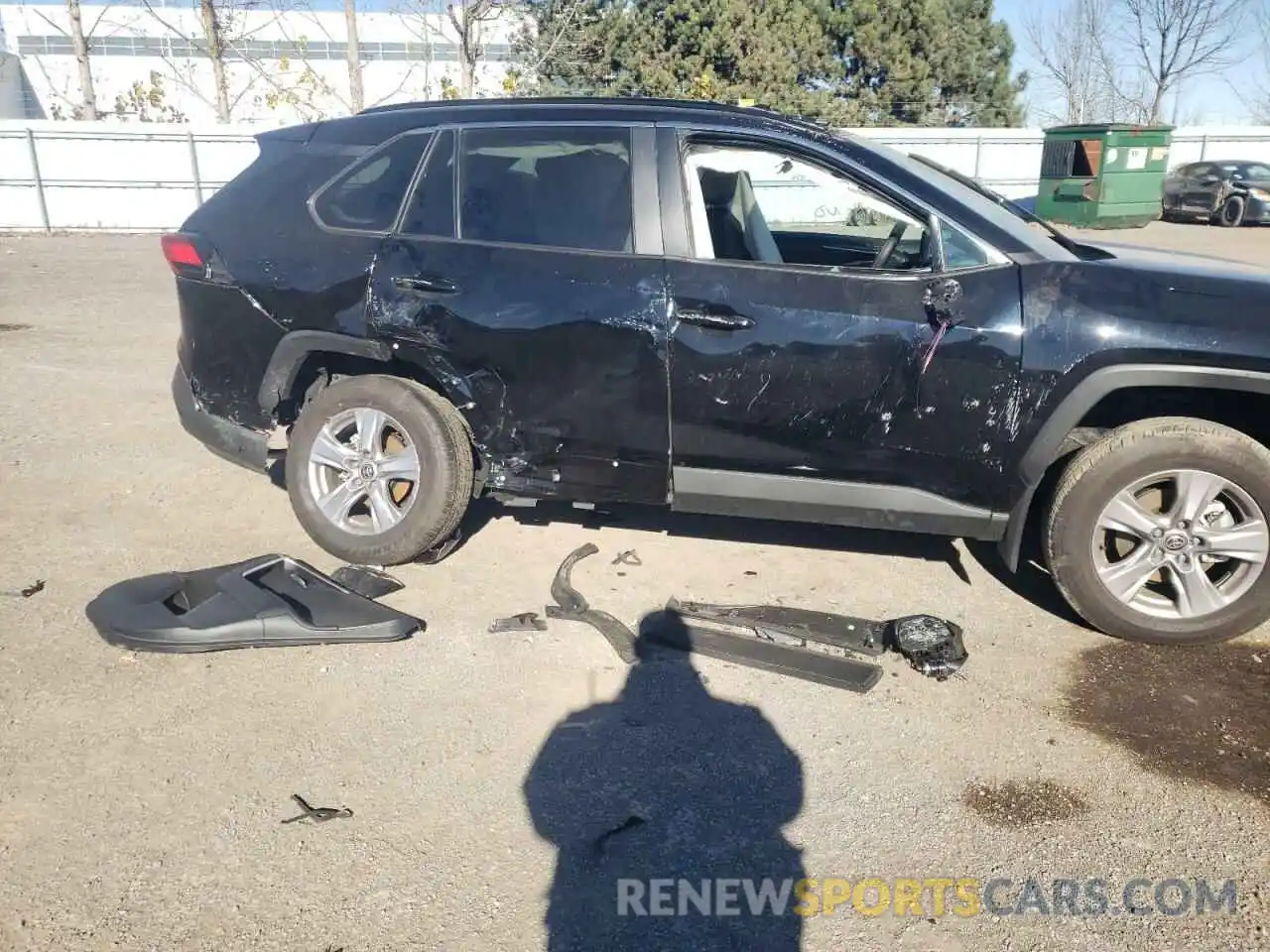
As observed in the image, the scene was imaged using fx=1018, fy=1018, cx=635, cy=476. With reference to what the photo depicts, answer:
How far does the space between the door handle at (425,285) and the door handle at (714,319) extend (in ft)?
3.26

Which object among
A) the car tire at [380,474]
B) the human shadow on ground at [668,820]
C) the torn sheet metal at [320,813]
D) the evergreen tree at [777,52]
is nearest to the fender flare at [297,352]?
the car tire at [380,474]

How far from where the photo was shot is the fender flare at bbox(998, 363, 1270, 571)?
145 inches

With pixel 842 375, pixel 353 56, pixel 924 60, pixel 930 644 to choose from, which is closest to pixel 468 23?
pixel 353 56

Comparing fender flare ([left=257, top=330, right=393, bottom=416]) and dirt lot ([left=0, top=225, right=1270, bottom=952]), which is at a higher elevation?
fender flare ([left=257, top=330, right=393, bottom=416])

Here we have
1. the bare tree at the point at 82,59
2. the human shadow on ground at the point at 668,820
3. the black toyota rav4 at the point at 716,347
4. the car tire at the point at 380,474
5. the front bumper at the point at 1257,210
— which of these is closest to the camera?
the human shadow on ground at the point at 668,820

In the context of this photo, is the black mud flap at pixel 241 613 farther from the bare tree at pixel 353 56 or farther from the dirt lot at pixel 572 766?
the bare tree at pixel 353 56

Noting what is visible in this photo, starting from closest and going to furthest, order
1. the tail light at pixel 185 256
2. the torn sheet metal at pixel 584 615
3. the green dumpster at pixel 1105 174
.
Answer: the torn sheet metal at pixel 584 615, the tail light at pixel 185 256, the green dumpster at pixel 1105 174

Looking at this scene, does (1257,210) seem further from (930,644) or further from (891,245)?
(930,644)

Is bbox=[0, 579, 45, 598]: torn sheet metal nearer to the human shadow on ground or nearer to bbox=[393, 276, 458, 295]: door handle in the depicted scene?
bbox=[393, 276, 458, 295]: door handle

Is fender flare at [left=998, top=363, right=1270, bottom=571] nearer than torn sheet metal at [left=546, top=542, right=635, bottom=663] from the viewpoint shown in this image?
Yes

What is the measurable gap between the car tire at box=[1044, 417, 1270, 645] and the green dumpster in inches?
755

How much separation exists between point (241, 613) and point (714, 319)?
2.15 meters

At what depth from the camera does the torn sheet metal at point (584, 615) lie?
3.93m

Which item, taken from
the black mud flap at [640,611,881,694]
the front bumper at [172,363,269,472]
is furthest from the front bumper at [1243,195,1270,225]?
the front bumper at [172,363,269,472]
